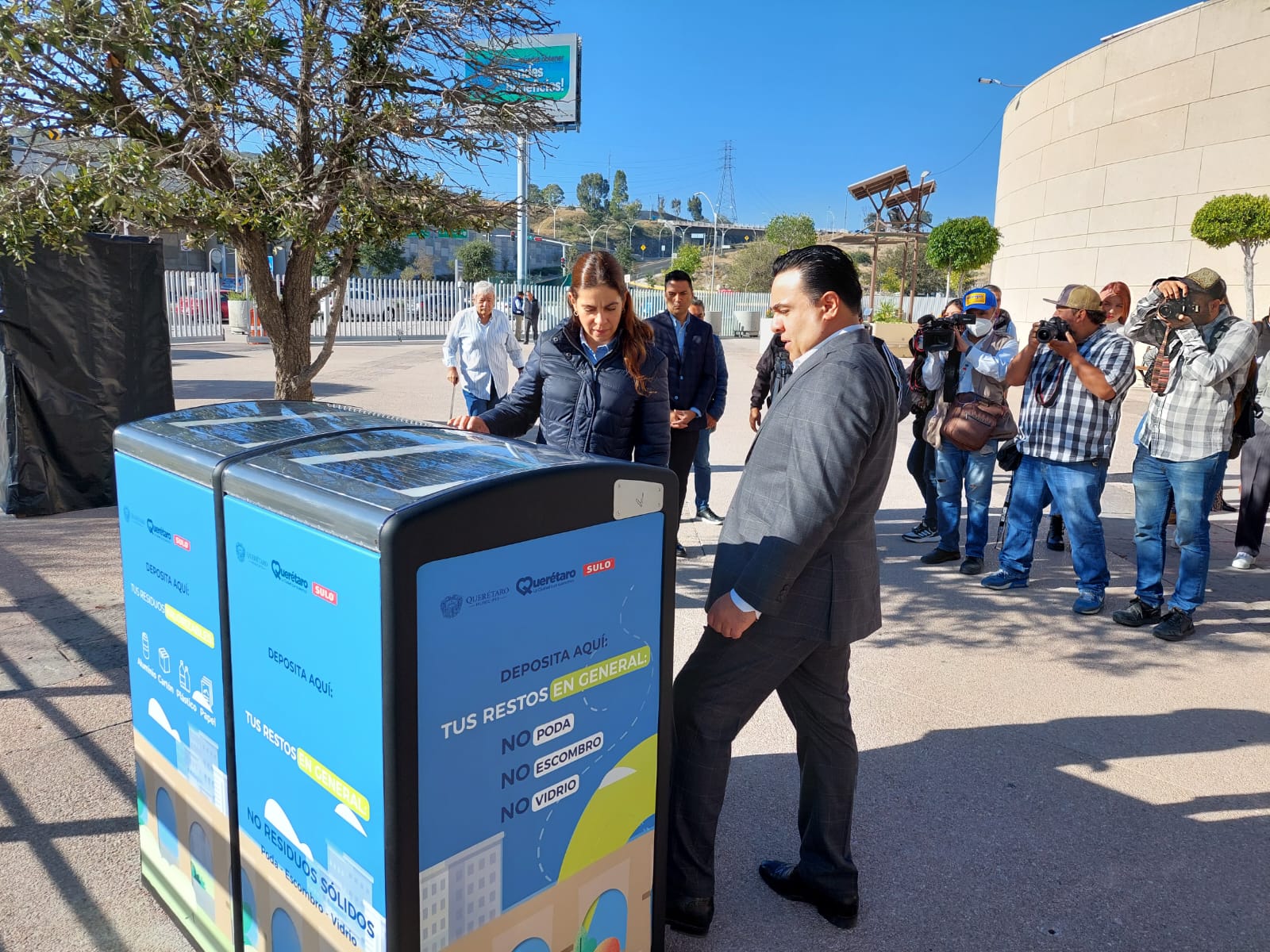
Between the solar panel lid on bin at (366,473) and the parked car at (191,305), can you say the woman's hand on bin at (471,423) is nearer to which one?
the solar panel lid on bin at (366,473)

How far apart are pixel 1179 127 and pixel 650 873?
27.4 m

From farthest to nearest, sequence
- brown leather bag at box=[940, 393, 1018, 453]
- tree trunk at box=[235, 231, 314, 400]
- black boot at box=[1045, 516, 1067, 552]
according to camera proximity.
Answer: black boot at box=[1045, 516, 1067, 552] → brown leather bag at box=[940, 393, 1018, 453] → tree trunk at box=[235, 231, 314, 400]

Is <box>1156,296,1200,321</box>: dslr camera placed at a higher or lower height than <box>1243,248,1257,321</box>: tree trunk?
lower

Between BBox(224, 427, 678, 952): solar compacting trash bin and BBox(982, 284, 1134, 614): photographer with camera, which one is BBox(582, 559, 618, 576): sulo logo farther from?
BBox(982, 284, 1134, 614): photographer with camera

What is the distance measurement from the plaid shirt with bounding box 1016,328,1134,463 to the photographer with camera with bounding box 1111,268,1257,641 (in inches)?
8.7

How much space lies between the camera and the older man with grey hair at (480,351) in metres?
7.60

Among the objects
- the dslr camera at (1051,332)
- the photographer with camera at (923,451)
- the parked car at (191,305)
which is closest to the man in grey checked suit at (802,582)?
the dslr camera at (1051,332)

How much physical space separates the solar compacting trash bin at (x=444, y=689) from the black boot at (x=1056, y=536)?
5.44 m

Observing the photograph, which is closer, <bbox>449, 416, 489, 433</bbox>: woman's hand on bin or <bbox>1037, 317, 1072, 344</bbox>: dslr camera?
<bbox>449, 416, 489, 433</bbox>: woman's hand on bin

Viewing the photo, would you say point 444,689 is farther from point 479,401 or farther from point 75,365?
point 75,365

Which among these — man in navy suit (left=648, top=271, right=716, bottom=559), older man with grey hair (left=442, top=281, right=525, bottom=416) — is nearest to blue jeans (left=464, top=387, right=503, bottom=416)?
older man with grey hair (left=442, top=281, right=525, bottom=416)

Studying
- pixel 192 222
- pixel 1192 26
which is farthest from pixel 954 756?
pixel 1192 26

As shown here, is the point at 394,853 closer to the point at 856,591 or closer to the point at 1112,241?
the point at 856,591

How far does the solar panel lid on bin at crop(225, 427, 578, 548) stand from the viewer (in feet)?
5.32
